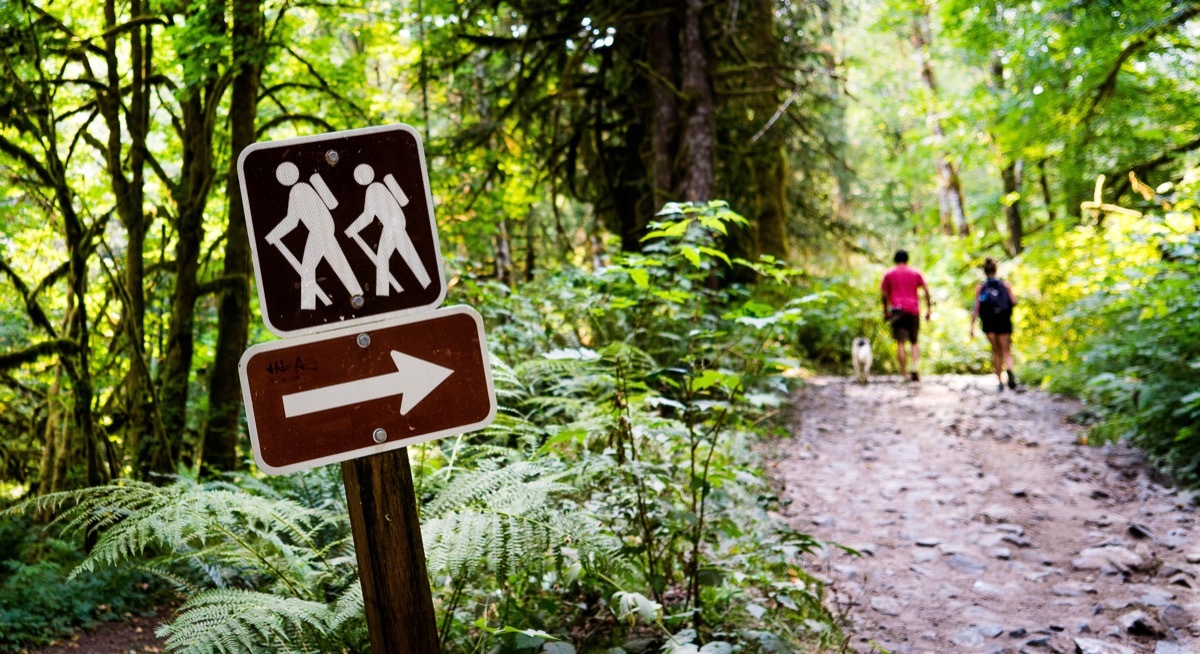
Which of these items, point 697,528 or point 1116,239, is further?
point 1116,239

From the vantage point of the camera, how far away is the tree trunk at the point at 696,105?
964 cm

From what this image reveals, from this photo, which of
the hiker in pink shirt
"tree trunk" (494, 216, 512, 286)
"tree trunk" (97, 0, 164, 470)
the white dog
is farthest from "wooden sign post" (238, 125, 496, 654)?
the white dog

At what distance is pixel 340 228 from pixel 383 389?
0.42 m

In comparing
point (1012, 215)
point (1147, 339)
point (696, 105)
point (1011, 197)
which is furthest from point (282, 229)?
point (1012, 215)

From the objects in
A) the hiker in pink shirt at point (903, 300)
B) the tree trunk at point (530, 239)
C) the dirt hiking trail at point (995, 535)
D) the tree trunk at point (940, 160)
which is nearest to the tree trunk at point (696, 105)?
the dirt hiking trail at point (995, 535)

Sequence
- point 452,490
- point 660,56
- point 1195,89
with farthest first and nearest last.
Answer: point 1195,89
point 660,56
point 452,490

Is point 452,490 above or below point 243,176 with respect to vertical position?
below

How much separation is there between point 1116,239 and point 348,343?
37.9 ft

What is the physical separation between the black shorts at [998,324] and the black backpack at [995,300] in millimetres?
53

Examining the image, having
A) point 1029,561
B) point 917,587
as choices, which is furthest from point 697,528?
point 1029,561

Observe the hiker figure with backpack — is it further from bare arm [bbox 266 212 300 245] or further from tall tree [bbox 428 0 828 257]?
bare arm [bbox 266 212 300 245]

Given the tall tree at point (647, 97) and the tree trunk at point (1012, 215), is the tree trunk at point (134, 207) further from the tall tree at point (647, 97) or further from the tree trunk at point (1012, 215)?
the tree trunk at point (1012, 215)

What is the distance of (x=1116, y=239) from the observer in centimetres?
1063

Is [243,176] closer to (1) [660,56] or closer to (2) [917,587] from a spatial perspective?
(2) [917,587]
